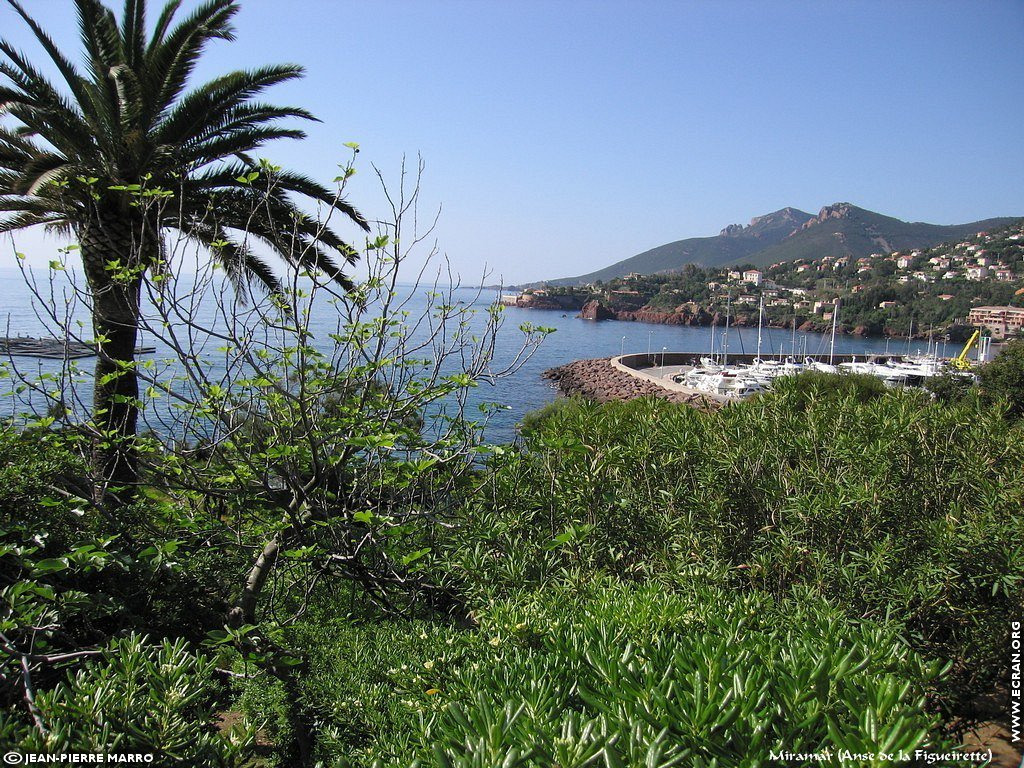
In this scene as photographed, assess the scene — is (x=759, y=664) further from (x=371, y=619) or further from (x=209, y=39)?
(x=209, y=39)

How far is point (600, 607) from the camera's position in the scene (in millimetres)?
2367

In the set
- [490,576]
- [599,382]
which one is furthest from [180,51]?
[599,382]

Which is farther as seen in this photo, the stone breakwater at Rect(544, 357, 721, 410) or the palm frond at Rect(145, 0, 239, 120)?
the stone breakwater at Rect(544, 357, 721, 410)

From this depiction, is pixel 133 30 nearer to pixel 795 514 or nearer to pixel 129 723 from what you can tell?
pixel 129 723

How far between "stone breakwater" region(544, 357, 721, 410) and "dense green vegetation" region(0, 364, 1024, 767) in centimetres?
3155

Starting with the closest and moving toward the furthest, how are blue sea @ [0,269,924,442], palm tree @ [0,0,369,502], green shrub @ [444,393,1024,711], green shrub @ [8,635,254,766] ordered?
green shrub @ [8,635,254,766], green shrub @ [444,393,1024,711], palm tree @ [0,0,369,502], blue sea @ [0,269,924,442]

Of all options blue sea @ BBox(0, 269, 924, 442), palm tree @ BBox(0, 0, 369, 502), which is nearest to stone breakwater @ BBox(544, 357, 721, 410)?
blue sea @ BBox(0, 269, 924, 442)

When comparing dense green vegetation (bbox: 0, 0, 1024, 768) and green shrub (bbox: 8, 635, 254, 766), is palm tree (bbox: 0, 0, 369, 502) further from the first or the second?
green shrub (bbox: 8, 635, 254, 766)

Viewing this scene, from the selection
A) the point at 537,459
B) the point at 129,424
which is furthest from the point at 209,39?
the point at 537,459

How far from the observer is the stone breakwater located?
40.6 meters

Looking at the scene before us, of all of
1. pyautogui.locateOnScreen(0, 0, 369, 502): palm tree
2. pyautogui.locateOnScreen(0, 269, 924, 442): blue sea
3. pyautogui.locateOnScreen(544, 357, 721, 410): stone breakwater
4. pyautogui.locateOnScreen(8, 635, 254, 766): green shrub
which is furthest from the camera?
pyautogui.locateOnScreen(544, 357, 721, 410): stone breakwater

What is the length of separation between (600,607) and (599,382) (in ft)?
141

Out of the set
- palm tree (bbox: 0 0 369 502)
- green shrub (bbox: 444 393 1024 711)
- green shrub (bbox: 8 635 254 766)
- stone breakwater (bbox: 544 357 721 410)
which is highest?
palm tree (bbox: 0 0 369 502)

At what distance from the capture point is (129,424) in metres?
6.20
